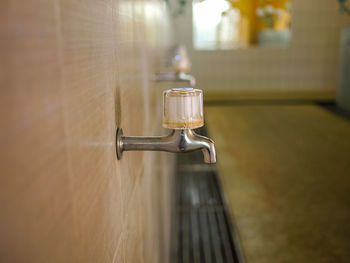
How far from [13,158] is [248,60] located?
7100mm

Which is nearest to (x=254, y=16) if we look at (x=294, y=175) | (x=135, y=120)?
(x=294, y=175)

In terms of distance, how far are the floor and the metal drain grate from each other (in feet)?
0.24

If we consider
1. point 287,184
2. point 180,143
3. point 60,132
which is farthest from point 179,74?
point 287,184

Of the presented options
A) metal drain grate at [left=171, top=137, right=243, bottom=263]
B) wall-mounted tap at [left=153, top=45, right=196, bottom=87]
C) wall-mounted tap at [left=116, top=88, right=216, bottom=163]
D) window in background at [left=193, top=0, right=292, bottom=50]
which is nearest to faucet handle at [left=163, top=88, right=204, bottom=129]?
wall-mounted tap at [left=116, top=88, right=216, bottom=163]

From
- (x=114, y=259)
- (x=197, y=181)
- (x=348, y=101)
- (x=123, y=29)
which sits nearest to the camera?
(x=114, y=259)

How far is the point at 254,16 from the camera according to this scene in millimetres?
7566

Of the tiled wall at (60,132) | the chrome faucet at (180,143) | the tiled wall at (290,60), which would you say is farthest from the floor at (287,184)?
the tiled wall at (290,60)

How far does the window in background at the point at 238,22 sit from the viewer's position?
7.30 m

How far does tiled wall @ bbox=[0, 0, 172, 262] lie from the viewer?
227 mm

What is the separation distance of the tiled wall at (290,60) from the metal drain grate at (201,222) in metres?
4.10

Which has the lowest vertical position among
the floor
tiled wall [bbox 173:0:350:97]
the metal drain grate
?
the metal drain grate

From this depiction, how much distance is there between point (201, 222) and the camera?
7.68 ft

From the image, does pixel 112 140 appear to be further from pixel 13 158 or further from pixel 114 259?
pixel 13 158

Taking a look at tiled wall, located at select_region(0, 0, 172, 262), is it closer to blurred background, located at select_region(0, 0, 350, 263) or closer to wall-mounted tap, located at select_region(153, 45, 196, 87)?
blurred background, located at select_region(0, 0, 350, 263)
